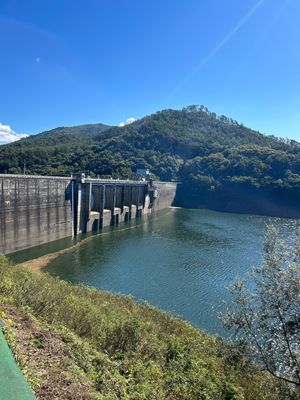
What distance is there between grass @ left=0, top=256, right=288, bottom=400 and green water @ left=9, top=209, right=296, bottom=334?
25.0 ft

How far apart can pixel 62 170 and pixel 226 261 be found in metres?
58.2

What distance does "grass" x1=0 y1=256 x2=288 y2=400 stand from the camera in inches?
238

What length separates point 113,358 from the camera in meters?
9.37

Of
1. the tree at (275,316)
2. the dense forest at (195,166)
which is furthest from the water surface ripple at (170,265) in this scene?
the dense forest at (195,166)

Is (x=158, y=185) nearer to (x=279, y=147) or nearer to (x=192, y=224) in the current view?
(x=192, y=224)

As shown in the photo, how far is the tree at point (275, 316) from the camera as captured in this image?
409 inches

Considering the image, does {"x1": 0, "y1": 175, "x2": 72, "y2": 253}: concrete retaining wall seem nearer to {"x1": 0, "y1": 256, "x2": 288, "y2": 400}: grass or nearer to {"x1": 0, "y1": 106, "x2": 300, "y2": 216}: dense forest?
{"x1": 0, "y1": 256, "x2": 288, "y2": 400}: grass

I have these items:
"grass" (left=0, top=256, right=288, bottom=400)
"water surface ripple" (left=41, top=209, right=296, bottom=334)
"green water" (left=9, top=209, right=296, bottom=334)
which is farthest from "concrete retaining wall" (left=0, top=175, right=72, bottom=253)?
"grass" (left=0, top=256, right=288, bottom=400)

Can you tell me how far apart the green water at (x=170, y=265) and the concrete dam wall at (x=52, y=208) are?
160 inches

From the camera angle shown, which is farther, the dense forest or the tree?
the dense forest

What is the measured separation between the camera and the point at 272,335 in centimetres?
1081

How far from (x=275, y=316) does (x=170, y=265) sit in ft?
71.4

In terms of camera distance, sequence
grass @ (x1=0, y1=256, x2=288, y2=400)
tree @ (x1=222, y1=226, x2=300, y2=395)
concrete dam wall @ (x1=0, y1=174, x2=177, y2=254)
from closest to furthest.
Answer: grass @ (x1=0, y1=256, x2=288, y2=400) → tree @ (x1=222, y1=226, x2=300, y2=395) → concrete dam wall @ (x1=0, y1=174, x2=177, y2=254)

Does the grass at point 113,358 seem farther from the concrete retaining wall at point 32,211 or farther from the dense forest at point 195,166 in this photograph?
the dense forest at point 195,166
